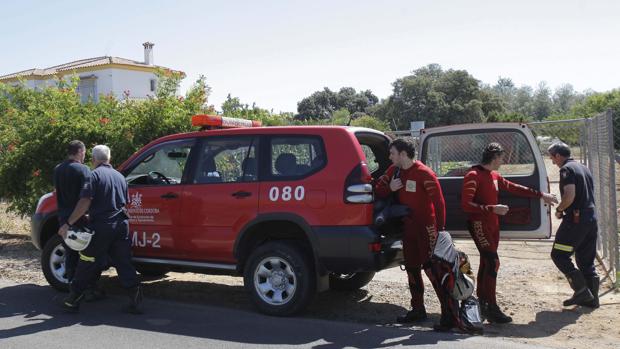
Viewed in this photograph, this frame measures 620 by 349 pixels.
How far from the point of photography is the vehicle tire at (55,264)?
7355 mm

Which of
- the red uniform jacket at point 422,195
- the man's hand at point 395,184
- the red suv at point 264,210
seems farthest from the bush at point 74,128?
the red uniform jacket at point 422,195

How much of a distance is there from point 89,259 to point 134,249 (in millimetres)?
694

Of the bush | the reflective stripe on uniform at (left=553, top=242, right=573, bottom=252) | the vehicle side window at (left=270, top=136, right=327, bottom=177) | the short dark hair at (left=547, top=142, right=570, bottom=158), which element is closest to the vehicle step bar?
the vehicle side window at (left=270, top=136, right=327, bottom=177)

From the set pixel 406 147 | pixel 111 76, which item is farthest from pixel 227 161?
pixel 111 76

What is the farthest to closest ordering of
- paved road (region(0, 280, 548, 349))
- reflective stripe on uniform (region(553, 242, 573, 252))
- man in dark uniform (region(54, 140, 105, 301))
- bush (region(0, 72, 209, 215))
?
1. bush (region(0, 72, 209, 215))
2. man in dark uniform (region(54, 140, 105, 301))
3. reflective stripe on uniform (region(553, 242, 573, 252))
4. paved road (region(0, 280, 548, 349))

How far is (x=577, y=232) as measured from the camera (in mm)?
6352

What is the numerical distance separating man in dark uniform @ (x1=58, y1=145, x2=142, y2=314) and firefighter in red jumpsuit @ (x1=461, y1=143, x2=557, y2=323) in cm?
363

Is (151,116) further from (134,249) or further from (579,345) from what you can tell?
(579,345)

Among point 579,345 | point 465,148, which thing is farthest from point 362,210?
point 465,148

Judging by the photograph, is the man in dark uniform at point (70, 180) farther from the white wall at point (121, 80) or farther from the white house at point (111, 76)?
the white wall at point (121, 80)

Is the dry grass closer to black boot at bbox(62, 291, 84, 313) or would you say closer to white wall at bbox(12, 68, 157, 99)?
black boot at bbox(62, 291, 84, 313)

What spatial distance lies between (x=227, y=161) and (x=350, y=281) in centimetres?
208

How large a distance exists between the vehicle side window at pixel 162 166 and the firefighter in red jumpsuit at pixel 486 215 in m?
3.23

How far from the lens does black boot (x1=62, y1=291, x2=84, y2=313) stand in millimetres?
6461
